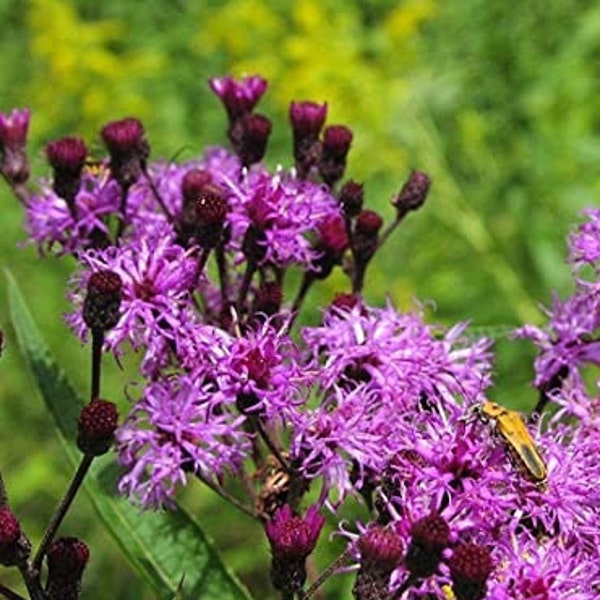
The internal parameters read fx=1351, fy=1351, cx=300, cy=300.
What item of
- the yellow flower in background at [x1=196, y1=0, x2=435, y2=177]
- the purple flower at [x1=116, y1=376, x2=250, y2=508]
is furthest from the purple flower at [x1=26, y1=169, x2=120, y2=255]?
the yellow flower in background at [x1=196, y1=0, x2=435, y2=177]

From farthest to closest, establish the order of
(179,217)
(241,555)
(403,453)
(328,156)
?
(241,555)
(328,156)
(179,217)
(403,453)

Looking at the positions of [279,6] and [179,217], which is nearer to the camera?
[179,217]

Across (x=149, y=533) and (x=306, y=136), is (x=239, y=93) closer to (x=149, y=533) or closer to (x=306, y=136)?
(x=306, y=136)

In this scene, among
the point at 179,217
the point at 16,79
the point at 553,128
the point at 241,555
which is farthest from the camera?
the point at 16,79

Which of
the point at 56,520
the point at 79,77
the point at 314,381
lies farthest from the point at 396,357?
the point at 79,77

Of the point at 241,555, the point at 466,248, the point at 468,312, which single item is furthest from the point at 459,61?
the point at 241,555

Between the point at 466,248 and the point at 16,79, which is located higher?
the point at 16,79

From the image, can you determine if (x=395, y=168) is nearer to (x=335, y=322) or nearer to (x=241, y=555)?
(x=241, y=555)

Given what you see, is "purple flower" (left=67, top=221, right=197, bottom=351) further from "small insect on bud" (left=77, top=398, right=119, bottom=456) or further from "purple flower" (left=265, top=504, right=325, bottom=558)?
"purple flower" (left=265, top=504, right=325, bottom=558)
